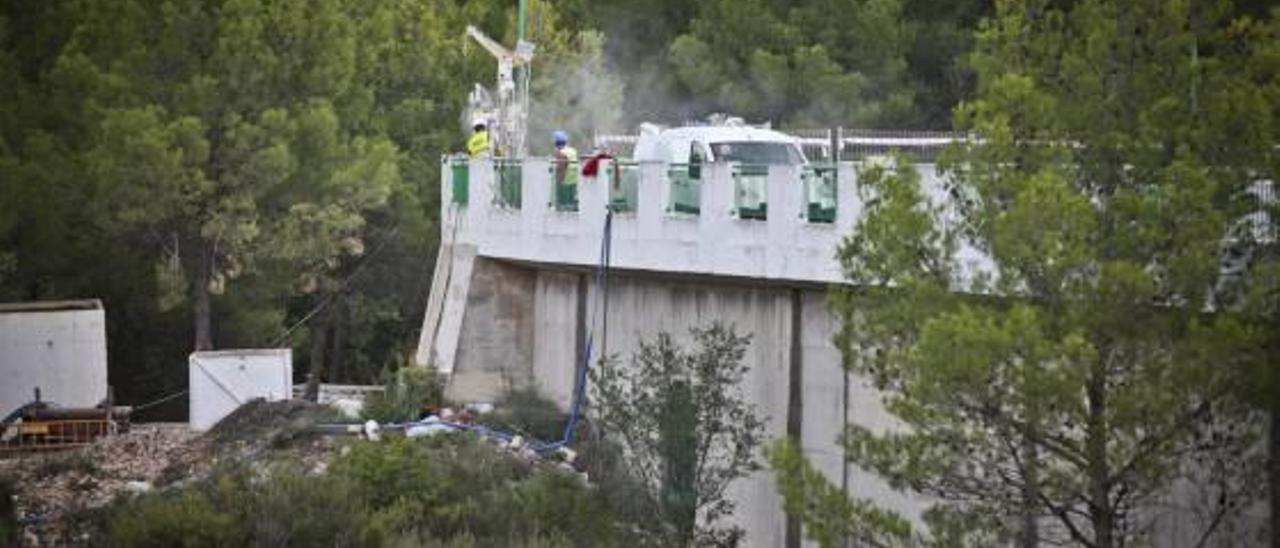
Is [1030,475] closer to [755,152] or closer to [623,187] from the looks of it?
[623,187]

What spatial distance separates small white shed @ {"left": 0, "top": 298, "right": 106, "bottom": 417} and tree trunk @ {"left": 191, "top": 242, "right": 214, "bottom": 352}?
12.3ft

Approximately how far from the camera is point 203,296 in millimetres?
41406

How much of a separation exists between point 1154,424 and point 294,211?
25531mm

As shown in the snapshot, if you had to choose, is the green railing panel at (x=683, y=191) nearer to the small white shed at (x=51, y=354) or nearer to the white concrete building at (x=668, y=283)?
the white concrete building at (x=668, y=283)

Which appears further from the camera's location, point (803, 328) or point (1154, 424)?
point (803, 328)

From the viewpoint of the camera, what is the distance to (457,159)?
33688 mm

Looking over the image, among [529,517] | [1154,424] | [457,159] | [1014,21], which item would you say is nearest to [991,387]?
[1154,424]

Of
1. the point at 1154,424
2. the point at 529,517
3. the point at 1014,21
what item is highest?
the point at 1014,21

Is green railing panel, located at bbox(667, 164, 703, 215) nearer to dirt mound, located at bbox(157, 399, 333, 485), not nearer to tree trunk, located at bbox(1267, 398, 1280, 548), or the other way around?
dirt mound, located at bbox(157, 399, 333, 485)

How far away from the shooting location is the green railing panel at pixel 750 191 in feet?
87.5

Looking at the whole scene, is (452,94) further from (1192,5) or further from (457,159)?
(1192,5)

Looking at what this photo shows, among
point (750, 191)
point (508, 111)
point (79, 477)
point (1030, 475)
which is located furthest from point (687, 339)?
point (1030, 475)

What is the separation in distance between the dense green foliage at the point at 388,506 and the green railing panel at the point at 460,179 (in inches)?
232

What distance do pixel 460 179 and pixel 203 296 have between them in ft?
31.2
